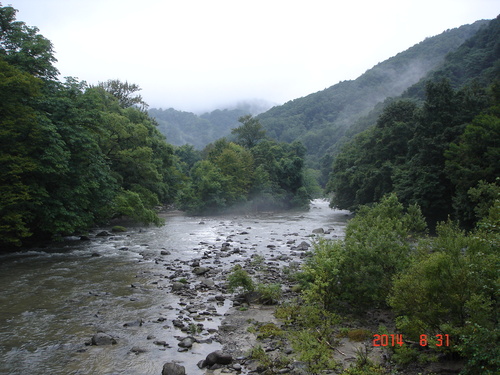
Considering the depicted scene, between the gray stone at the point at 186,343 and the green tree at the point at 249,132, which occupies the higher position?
the green tree at the point at 249,132

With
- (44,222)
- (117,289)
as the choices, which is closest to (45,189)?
(44,222)

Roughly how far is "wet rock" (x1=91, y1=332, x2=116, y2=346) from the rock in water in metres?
2.52

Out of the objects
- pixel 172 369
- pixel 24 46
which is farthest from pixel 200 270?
pixel 24 46

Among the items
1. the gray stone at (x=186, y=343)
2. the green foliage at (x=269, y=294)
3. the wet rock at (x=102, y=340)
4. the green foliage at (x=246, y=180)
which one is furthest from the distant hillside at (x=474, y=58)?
the wet rock at (x=102, y=340)

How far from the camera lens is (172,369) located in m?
8.35

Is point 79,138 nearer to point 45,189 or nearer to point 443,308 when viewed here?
point 45,189

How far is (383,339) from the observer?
9289 mm

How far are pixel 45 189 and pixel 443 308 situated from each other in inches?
876

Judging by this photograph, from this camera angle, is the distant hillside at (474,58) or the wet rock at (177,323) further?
the distant hillside at (474,58)

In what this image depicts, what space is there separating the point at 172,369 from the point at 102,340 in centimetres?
297

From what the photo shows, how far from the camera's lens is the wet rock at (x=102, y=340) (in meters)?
9.89

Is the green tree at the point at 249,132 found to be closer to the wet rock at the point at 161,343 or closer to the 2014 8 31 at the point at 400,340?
the wet rock at the point at 161,343

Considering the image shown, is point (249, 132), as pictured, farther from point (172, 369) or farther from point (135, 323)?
point (172, 369)

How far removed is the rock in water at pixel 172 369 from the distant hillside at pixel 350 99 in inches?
5512
